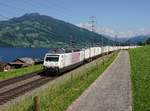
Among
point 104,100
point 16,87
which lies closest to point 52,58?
point 16,87

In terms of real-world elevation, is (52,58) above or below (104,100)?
above

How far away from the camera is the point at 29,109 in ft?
61.5

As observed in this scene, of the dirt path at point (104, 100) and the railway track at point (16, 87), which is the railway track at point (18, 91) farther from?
the dirt path at point (104, 100)

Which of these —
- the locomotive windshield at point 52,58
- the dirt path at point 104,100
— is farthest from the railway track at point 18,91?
the locomotive windshield at point 52,58

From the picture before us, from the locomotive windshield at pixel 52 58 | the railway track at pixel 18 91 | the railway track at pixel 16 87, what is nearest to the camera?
the railway track at pixel 18 91

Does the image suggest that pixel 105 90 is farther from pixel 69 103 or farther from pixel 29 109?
pixel 29 109

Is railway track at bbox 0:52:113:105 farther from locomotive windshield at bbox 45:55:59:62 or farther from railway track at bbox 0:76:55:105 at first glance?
locomotive windshield at bbox 45:55:59:62

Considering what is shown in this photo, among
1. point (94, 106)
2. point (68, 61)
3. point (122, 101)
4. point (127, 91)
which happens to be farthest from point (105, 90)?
point (68, 61)

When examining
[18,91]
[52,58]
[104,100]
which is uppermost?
[52,58]

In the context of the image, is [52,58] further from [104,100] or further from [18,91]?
[104,100]

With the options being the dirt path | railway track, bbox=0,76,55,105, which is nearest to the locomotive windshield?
railway track, bbox=0,76,55,105

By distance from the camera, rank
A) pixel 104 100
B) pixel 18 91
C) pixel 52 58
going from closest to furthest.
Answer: pixel 104 100
pixel 18 91
pixel 52 58

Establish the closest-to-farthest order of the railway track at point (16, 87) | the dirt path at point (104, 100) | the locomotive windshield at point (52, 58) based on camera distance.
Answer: the dirt path at point (104, 100) < the railway track at point (16, 87) < the locomotive windshield at point (52, 58)

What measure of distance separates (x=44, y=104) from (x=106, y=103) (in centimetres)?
361
